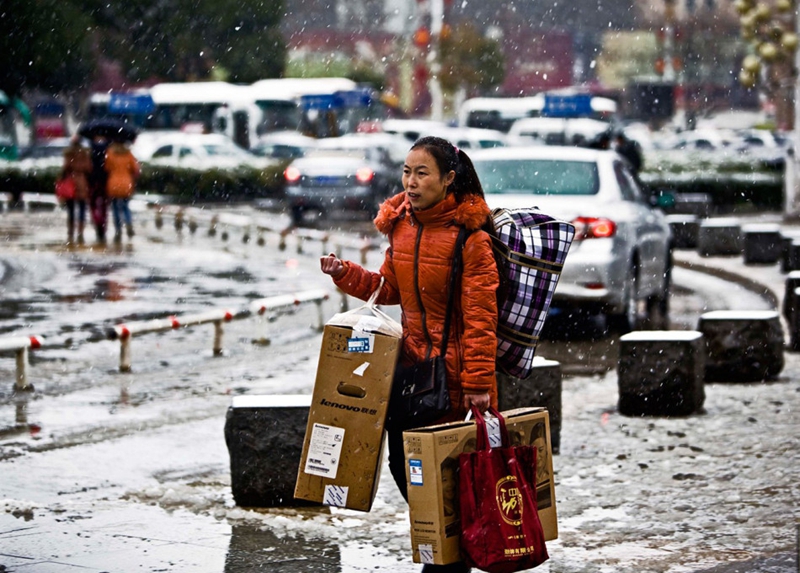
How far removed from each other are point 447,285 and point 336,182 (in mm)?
23434

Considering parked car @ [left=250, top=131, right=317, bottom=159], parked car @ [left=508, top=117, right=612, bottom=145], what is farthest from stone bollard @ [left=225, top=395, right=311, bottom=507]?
parked car @ [left=508, top=117, right=612, bottom=145]

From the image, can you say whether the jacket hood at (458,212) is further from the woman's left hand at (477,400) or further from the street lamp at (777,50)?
the street lamp at (777,50)

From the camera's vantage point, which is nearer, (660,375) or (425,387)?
(425,387)

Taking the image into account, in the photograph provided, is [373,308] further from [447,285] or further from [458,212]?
[458,212]

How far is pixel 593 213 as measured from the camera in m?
12.5

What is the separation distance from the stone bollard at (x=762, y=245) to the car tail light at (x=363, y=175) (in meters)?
10.6

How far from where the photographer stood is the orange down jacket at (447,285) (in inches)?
194

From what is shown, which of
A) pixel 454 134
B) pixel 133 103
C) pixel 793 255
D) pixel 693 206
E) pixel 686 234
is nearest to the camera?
pixel 793 255

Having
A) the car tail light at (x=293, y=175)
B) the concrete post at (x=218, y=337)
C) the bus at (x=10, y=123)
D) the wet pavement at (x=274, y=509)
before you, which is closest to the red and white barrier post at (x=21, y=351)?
the wet pavement at (x=274, y=509)

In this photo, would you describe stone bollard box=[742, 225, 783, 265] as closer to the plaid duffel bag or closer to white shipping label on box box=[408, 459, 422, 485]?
the plaid duffel bag

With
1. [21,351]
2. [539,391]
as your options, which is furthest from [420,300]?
[21,351]

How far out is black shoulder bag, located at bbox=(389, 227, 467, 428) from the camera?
16.3 feet

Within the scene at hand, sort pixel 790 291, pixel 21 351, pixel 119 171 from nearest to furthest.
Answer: pixel 21 351, pixel 790 291, pixel 119 171

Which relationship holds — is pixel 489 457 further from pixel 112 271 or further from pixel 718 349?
pixel 112 271
